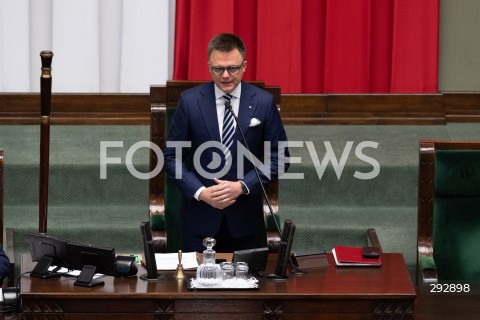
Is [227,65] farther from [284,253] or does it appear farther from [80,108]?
[80,108]

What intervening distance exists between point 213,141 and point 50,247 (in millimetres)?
807

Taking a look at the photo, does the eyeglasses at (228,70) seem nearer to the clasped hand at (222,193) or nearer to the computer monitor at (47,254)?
the clasped hand at (222,193)

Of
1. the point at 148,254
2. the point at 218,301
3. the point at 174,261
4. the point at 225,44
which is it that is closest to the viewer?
the point at 218,301

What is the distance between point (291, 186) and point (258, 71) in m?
0.87

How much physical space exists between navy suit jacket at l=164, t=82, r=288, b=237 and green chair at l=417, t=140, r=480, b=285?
52 cm

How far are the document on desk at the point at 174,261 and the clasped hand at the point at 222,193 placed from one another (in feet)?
1.06

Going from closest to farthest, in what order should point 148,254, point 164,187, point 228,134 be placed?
point 148,254, point 228,134, point 164,187

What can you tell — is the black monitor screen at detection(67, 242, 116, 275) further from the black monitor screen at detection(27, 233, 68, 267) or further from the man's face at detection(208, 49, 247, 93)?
the man's face at detection(208, 49, 247, 93)

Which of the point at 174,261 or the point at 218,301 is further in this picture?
the point at 174,261

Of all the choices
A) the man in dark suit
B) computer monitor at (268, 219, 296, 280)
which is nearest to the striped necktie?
the man in dark suit

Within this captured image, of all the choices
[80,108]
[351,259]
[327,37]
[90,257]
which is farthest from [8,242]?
[327,37]

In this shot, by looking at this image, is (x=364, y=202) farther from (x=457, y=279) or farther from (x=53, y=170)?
(x=53, y=170)

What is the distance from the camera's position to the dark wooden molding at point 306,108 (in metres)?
5.48

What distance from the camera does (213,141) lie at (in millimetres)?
3727
